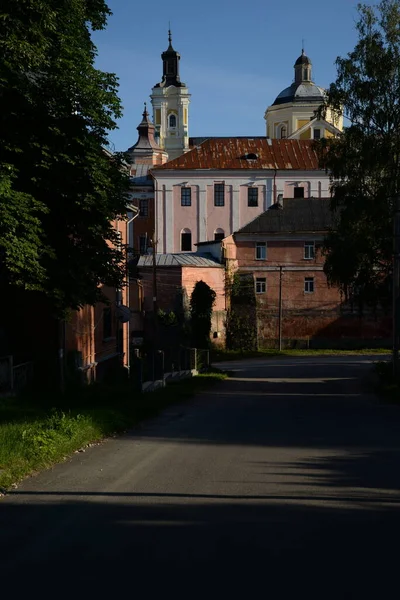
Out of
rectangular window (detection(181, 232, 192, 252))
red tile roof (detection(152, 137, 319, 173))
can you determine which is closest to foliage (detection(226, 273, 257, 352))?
rectangular window (detection(181, 232, 192, 252))

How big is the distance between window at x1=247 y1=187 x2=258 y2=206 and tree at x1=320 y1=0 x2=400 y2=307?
42810 mm

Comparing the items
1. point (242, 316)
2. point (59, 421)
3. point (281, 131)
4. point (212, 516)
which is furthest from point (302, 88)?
point (212, 516)

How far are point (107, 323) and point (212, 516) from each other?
78.1 ft

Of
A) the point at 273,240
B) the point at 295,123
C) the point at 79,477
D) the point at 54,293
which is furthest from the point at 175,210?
the point at 79,477

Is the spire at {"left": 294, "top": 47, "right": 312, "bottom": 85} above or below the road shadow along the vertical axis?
above

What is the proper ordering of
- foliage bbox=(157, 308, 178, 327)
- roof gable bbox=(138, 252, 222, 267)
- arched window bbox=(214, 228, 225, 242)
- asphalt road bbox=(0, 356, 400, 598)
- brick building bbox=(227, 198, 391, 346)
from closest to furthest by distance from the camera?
1. asphalt road bbox=(0, 356, 400, 598)
2. foliage bbox=(157, 308, 178, 327)
3. roof gable bbox=(138, 252, 222, 267)
4. brick building bbox=(227, 198, 391, 346)
5. arched window bbox=(214, 228, 225, 242)

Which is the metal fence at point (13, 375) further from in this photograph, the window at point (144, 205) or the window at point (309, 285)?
the window at point (144, 205)

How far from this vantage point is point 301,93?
9550 centimetres

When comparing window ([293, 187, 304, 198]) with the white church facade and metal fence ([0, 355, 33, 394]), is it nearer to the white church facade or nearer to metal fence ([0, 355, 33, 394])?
the white church facade

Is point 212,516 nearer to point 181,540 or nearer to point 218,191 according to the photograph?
point 181,540

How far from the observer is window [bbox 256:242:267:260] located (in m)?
60.2

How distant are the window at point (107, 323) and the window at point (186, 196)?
4395 centimetres

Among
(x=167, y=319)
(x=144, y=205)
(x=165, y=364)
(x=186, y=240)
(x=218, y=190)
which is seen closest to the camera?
(x=165, y=364)

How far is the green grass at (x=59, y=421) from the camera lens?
1025 cm
